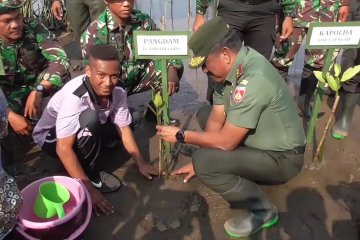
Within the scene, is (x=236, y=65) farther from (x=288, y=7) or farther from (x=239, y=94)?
(x=288, y=7)

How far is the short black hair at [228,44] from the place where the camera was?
1.94m

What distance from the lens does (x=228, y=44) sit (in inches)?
76.9

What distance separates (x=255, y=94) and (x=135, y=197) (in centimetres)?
109

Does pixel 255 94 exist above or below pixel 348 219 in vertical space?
above

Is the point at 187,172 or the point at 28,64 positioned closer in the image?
the point at 187,172

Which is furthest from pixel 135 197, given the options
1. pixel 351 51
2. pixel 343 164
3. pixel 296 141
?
pixel 351 51

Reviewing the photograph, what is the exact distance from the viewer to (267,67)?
1974 millimetres

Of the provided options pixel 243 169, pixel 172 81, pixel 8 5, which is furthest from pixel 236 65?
pixel 8 5

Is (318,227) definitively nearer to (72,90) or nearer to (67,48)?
(72,90)

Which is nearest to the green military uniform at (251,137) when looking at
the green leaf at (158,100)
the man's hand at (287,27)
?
the green leaf at (158,100)

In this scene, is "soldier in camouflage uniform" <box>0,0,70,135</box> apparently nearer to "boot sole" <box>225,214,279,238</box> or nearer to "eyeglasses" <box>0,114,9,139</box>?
"eyeglasses" <box>0,114,9,139</box>

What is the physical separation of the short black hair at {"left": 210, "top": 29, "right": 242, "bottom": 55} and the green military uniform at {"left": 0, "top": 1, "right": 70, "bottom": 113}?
4.37 ft

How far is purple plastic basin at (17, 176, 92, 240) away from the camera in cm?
177

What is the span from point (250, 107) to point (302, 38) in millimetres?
1597
